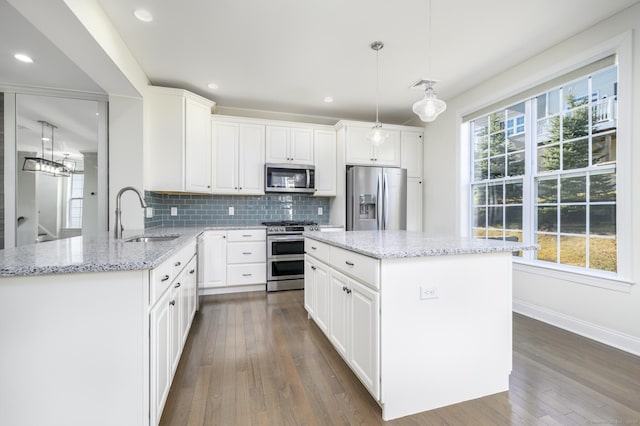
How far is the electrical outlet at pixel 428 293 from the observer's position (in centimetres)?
154

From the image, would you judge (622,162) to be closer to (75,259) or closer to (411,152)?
(411,152)

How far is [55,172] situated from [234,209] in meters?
2.05

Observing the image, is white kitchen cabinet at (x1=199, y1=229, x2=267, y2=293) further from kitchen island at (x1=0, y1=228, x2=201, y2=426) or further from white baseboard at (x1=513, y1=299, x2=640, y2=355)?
white baseboard at (x1=513, y1=299, x2=640, y2=355)

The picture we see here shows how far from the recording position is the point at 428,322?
1559mm

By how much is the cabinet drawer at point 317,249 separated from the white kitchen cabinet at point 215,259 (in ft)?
4.97

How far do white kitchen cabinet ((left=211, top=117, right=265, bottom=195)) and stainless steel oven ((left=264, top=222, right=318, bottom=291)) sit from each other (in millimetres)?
674

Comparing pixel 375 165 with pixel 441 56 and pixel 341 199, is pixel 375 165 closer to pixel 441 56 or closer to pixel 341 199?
pixel 341 199

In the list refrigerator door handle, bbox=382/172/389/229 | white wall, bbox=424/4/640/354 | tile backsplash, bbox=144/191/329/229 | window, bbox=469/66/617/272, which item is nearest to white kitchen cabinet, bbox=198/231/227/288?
tile backsplash, bbox=144/191/329/229

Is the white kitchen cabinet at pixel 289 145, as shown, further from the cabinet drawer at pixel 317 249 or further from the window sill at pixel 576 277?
the window sill at pixel 576 277

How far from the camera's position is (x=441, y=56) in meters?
2.88

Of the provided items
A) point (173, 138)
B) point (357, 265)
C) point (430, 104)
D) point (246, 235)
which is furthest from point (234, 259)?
point (430, 104)

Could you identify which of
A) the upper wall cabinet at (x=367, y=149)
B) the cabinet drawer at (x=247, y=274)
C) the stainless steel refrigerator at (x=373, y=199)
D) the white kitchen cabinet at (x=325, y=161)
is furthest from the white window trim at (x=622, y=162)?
the cabinet drawer at (x=247, y=274)

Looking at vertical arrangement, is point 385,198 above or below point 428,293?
above

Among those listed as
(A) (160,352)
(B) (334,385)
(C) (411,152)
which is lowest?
(B) (334,385)
